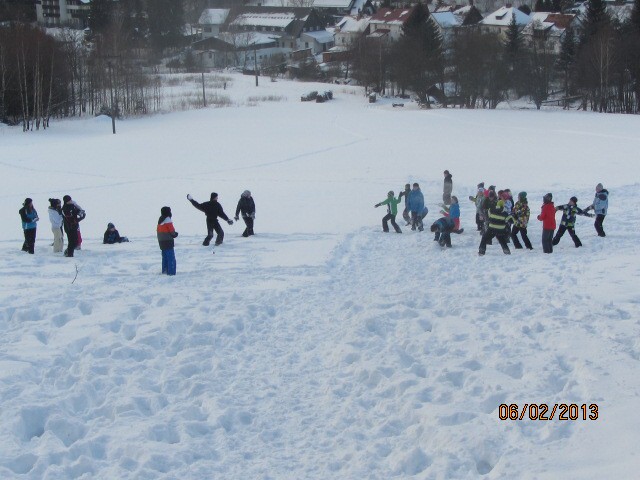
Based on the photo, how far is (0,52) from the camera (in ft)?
156

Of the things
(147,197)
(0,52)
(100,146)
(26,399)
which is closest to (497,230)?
(26,399)

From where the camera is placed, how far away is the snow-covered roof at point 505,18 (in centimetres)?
8106

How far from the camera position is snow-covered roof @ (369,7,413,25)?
286 feet

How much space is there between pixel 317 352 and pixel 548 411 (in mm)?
2998

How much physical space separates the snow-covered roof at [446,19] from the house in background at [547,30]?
27.1ft

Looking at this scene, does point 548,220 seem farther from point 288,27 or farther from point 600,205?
point 288,27

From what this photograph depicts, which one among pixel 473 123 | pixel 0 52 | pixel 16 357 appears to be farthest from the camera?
pixel 0 52

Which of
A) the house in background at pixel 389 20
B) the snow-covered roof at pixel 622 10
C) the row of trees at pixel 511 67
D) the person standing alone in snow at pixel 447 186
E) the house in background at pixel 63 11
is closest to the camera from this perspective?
the person standing alone in snow at pixel 447 186

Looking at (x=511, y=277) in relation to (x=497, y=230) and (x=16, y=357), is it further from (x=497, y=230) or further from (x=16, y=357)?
(x=16, y=357)

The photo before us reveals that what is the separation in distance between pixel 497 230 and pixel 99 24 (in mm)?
79588

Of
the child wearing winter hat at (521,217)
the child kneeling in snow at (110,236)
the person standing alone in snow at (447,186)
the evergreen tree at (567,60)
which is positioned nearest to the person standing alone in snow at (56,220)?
the child kneeling in snow at (110,236)

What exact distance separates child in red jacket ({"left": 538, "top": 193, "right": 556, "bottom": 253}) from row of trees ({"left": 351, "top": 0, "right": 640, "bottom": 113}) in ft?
139

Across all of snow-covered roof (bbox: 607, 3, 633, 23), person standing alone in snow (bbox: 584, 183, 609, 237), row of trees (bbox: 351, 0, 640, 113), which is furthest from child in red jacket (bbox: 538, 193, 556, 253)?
snow-covered roof (bbox: 607, 3, 633, 23)

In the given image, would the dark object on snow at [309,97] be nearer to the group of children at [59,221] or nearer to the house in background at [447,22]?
the house in background at [447,22]
